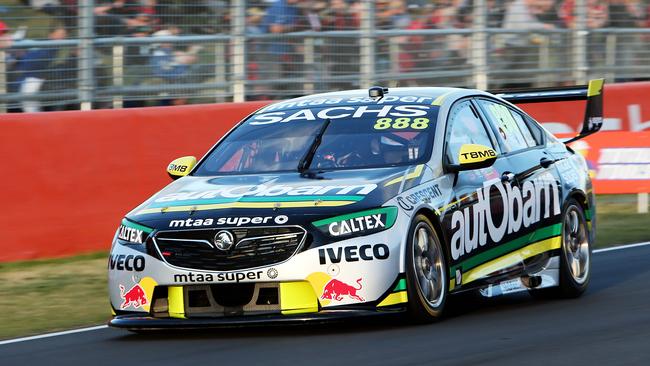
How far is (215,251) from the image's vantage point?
7.43m

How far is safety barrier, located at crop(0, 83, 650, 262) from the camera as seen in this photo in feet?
38.9

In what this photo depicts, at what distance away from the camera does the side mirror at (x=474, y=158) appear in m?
8.16

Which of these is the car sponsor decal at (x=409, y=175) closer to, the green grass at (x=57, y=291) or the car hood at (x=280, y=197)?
the car hood at (x=280, y=197)

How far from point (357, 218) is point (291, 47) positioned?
7.08m

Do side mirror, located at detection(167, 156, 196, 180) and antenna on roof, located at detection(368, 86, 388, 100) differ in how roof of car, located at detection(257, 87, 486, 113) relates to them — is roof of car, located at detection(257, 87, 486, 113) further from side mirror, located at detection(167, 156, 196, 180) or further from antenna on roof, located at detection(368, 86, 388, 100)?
side mirror, located at detection(167, 156, 196, 180)

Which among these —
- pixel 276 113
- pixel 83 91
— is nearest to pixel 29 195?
pixel 83 91

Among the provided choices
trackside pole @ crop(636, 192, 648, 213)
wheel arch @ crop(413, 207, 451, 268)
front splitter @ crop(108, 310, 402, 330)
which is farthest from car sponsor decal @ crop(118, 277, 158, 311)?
trackside pole @ crop(636, 192, 648, 213)

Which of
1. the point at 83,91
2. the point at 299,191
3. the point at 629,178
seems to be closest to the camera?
the point at 299,191

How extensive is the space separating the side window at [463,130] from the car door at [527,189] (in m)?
Answer: 0.16

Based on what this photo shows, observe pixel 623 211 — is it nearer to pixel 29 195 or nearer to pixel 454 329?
pixel 29 195

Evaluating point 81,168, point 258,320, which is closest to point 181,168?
point 258,320

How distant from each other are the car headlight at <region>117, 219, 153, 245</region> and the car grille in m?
0.28

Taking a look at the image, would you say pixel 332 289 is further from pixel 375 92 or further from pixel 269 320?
pixel 375 92

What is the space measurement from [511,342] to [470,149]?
138cm
